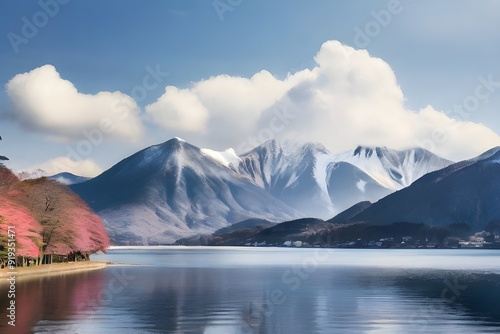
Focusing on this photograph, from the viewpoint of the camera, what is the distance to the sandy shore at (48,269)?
328 ft

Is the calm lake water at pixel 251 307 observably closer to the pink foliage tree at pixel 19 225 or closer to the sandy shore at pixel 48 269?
the sandy shore at pixel 48 269

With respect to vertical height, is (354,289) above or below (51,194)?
below

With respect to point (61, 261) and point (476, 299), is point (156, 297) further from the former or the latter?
point (61, 261)

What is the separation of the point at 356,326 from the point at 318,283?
47.3 metres

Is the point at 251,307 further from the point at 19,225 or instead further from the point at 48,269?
the point at 48,269

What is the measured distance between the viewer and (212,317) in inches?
2120

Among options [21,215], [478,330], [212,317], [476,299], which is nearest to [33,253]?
[21,215]

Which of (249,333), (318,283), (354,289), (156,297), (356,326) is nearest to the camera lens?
(249,333)

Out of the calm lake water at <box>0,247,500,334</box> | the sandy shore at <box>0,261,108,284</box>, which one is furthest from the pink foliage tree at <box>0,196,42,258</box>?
the calm lake water at <box>0,247,500,334</box>

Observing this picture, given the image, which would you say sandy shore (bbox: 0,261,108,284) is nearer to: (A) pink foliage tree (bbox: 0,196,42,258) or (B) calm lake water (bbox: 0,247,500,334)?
(A) pink foliage tree (bbox: 0,196,42,258)

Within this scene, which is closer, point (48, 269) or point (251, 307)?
point (251, 307)

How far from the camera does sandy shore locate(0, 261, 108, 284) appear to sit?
99.9 m

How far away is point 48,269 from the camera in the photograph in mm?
120750

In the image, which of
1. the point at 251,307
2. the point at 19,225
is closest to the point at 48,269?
the point at 19,225
